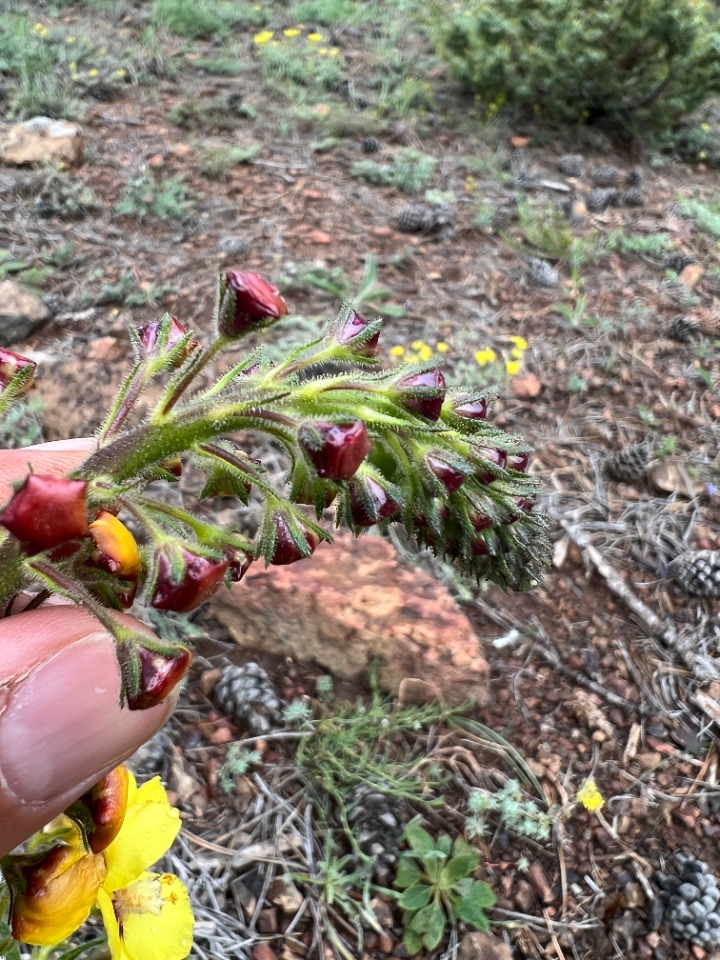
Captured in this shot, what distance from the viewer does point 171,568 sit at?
144 cm

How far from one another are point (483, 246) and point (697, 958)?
453cm

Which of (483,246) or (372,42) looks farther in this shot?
(372,42)

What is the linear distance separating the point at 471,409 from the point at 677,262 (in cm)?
462

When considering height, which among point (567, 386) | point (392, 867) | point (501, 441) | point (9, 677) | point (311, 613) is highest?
point (501, 441)

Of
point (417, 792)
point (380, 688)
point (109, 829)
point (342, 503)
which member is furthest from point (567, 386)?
point (109, 829)

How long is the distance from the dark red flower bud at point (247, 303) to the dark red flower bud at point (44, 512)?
0.43m

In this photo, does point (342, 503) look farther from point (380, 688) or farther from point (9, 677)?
point (380, 688)

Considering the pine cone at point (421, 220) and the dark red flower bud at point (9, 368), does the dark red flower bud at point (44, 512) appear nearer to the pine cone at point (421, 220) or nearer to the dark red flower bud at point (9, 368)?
the dark red flower bud at point (9, 368)

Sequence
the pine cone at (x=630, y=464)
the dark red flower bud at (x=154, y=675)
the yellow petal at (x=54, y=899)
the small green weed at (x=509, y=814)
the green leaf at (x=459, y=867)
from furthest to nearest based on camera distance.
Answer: the pine cone at (x=630, y=464), the small green weed at (x=509, y=814), the green leaf at (x=459, y=867), the yellow petal at (x=54, y=899), the dark red flower bud at (x=154, y=675)

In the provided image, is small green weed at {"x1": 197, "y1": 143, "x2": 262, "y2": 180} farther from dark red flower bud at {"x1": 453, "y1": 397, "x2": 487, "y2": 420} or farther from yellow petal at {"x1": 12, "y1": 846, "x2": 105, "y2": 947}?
yellow petal at {"x1": 12, "y1": 846, "x2": 105, "y2": 947}

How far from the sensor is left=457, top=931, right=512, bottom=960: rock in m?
2.47

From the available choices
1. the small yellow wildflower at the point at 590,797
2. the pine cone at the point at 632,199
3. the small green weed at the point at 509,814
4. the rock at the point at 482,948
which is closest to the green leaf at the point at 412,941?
the rock at the point at 482,948

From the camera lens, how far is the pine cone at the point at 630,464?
159 inches

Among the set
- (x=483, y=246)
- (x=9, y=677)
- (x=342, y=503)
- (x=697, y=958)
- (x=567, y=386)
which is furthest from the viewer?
(x=483, y=246)
